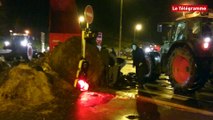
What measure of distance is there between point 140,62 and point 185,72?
9.41ft

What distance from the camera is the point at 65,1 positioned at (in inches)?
651

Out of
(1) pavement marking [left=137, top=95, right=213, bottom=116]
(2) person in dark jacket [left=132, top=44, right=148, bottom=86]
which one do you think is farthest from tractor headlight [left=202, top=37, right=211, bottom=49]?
(2) person in dark jacket [left=132, top=44, right=148, bottom=86]

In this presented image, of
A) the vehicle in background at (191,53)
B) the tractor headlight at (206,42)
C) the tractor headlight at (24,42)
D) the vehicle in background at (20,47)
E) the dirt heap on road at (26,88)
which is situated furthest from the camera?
the tractor headlight at (24,42)

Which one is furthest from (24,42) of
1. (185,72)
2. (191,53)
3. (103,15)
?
(103,15)

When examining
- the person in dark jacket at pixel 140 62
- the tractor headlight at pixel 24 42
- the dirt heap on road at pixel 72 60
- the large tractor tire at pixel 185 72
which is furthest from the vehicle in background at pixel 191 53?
the tractor headlight at pixel 24 42

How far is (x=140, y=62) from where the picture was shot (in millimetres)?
15930

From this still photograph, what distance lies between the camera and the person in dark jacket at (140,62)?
51.4ft

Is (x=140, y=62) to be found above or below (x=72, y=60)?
below

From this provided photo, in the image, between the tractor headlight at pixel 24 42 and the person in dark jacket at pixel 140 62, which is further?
the tractor headlight at pixel 24 42

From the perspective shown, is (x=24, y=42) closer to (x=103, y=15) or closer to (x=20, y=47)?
(x=20, y=47)

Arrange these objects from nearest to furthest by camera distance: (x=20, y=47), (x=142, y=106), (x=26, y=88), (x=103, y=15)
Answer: (x=142, y=106) < (x=26, y=88) < (x=20, y=47) < (x=103, y=15)

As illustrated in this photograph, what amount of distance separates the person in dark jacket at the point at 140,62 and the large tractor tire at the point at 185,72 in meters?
1.77

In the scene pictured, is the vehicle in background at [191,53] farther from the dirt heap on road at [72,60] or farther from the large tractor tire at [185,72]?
the dirt heap on road at [72,60]

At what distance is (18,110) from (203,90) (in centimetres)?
776
